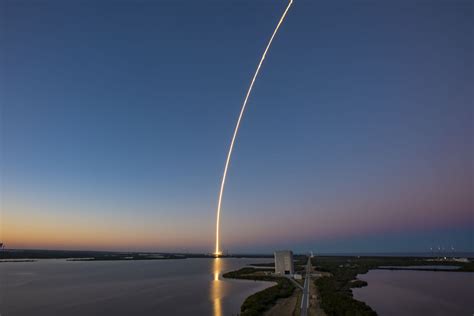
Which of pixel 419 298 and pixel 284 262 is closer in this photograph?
pixel 419 298

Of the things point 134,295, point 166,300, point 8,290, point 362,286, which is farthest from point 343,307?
point 8,290

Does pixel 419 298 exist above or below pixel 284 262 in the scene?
below

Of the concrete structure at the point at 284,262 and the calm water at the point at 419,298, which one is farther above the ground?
the concrete structure at the point at 284,262

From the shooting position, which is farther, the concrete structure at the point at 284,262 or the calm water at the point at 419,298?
the concrete structure at the point at 284,262

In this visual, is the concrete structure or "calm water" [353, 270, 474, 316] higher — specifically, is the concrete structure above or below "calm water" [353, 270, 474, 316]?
above

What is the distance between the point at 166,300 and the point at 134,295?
5912 mm

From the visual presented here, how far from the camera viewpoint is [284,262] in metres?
57.1

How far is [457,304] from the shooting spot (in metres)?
35.9

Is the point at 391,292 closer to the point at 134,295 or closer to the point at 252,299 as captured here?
the point at 252,299

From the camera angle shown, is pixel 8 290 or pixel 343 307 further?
pixel 8 290

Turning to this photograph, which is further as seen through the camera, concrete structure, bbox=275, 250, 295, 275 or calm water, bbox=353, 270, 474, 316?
concrete structure, bbox=275, 250, 295, 275

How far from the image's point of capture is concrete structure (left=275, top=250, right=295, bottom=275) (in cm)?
5650

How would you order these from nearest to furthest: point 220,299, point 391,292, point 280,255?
point 220,299 < point 391,292 < point 280,255

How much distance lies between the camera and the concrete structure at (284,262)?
56.5m
